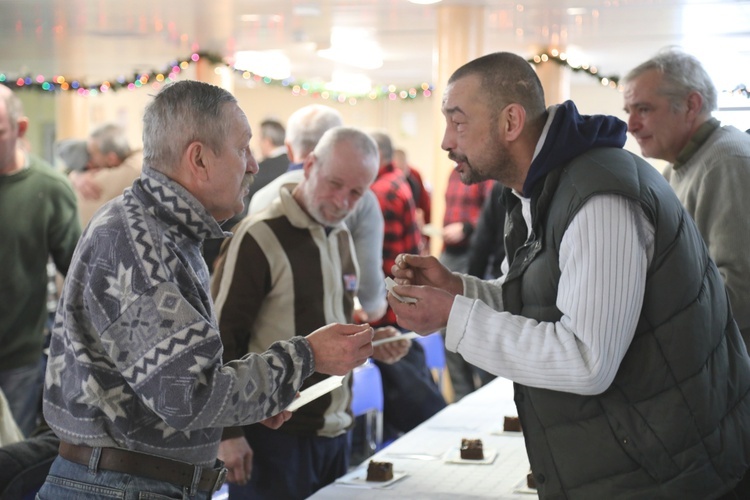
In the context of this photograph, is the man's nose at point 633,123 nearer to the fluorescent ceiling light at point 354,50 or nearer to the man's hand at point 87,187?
the man's hand at point 87,187

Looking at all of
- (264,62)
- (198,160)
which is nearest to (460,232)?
(198,160)

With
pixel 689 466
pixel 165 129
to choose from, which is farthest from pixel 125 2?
pixel 689 466

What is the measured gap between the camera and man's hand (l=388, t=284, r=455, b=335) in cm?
204

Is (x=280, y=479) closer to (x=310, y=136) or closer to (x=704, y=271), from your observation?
(x=704, y=271)

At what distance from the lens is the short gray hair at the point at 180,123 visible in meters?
1.81

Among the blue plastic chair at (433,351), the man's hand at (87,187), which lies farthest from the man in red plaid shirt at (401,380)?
the man's hand at (87,187)

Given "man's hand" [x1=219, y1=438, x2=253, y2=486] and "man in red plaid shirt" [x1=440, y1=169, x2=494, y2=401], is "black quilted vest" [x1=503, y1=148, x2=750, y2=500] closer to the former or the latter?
"man's hand" [x1=219, y1=438, x2=253, y2=486]

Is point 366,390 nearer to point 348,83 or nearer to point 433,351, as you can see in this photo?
point 433,351

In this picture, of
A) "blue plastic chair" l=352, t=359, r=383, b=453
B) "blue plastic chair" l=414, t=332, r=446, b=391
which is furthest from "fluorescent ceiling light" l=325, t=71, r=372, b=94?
"blue plastic chair" l=352, t=359, r=383, b=453

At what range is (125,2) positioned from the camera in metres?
7.16

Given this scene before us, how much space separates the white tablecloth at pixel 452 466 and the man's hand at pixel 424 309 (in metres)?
0.60

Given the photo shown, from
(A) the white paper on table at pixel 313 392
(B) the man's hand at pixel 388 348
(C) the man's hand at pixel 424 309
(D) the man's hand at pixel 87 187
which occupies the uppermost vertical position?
(C) the man's hand at pixel 424 309

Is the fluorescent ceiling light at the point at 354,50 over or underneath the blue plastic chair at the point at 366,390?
over

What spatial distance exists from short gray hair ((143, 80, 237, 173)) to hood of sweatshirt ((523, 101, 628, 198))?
26.8 inches
